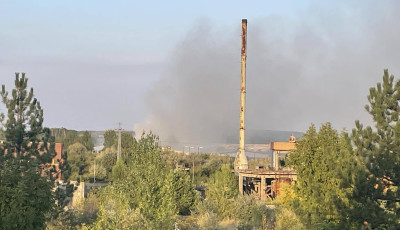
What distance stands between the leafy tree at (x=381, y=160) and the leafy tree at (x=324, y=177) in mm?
652

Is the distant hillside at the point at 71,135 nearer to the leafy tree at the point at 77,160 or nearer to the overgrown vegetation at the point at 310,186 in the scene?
the leafy tree at the point at 77,160

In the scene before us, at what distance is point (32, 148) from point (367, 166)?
961 inches

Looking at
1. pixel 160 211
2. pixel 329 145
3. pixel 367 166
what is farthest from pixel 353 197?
pixel 160 211

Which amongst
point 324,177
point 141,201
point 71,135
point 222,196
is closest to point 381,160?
point 324,177

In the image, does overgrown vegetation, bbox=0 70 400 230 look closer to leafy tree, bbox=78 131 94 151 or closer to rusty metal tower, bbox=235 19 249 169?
rusty metal tower, bbox=235 19 249 169

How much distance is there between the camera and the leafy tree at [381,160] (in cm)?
2875

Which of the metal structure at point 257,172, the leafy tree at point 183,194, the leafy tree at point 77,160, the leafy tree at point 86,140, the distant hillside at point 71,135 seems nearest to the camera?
the leafy tree at point 183,194

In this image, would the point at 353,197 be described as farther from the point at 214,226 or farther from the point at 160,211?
the point at 214,226

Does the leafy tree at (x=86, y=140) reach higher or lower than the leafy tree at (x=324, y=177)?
higher

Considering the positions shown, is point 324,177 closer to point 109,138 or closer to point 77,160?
point 77,160

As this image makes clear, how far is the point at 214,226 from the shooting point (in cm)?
4072

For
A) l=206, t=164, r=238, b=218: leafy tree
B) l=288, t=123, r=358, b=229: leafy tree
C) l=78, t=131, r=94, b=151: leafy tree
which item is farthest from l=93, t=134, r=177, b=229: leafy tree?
l=78, t=131, r=94, b=151: leafy tree

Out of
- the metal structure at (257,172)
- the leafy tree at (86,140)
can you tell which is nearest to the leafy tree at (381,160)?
the metal structure at (257,172)

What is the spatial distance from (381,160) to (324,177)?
3307 millimetres
